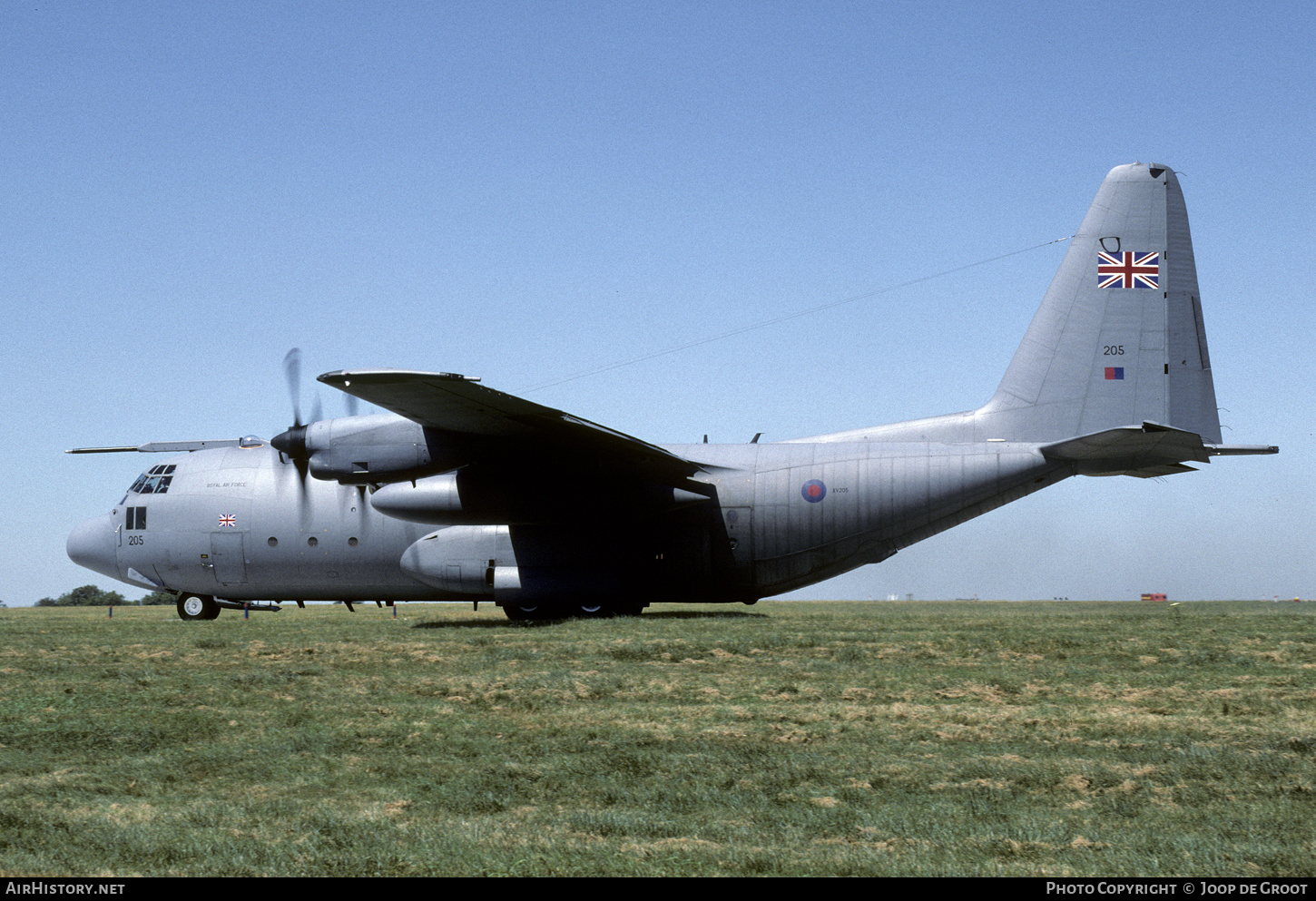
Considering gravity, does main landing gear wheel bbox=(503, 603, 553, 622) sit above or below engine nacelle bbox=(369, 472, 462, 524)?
below

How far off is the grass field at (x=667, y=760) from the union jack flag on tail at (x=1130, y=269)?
9110mm

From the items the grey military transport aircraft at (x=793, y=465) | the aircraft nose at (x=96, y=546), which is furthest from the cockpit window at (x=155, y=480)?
the grey military transport aircraft at (x=793, y=465)

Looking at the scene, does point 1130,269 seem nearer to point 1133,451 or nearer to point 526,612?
point 1133,451

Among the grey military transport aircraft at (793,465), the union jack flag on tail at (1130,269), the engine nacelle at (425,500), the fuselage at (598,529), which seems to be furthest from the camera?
the engine nacelle at (425,500)

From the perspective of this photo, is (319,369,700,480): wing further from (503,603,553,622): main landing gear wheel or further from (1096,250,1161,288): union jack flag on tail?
(1096,250,1161,288): union jack flag on tail

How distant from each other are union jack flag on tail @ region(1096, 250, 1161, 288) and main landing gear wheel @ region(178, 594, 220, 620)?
919 inches

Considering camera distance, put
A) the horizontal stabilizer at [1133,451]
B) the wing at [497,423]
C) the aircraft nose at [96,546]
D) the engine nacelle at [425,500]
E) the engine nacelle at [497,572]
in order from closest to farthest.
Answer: the wing at [497,423], the horizontal stabilizer at [1133,451], the engine nacelle at [425,500], the engine nacelle at [497,572], the aircraft nose at [96,546]

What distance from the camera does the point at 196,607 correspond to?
28359 millimetres

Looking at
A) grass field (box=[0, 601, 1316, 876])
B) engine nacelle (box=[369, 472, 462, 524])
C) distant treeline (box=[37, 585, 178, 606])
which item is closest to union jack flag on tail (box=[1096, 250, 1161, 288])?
grass field (box=[0, 601, 1316, 876])

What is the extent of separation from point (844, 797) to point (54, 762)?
247 inches

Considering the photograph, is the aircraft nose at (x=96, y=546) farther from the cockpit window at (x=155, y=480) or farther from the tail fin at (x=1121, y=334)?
the tail fin at (x=1121, y=334)

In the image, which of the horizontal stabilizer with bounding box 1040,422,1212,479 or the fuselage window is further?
the fuselage window

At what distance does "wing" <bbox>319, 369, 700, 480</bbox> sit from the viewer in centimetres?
1923

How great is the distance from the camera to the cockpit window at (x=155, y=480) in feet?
90.0
